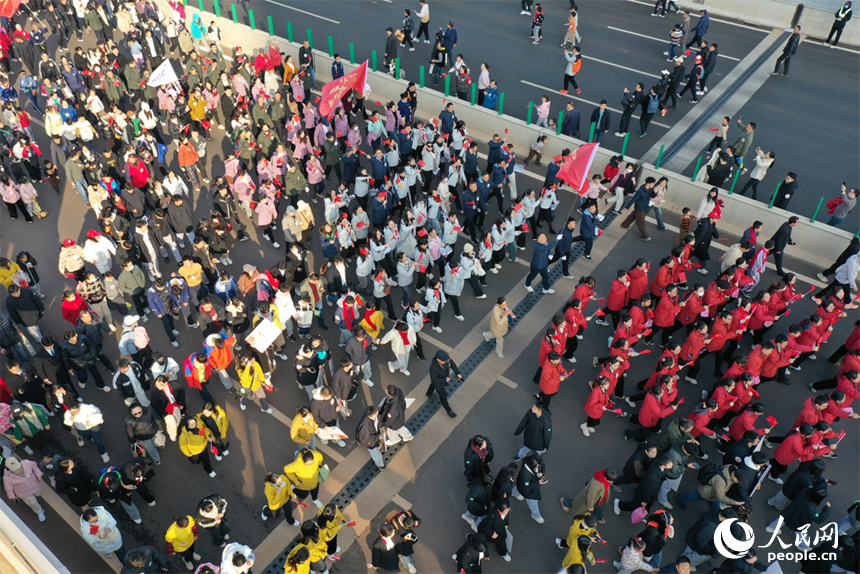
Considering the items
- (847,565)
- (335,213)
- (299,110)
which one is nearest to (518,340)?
(335,213)

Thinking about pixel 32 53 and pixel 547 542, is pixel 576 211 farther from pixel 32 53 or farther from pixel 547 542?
pixel 32 53

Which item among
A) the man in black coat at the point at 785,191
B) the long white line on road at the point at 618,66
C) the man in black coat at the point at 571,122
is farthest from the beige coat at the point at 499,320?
the long white line on road at the point at 618,66

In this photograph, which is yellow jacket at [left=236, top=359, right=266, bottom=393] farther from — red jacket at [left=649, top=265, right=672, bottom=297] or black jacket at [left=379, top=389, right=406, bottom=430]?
red jacket at [left=649, top=265, right=672, bottom=297]

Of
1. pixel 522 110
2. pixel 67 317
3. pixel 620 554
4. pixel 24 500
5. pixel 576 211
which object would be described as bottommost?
pixel 24 500

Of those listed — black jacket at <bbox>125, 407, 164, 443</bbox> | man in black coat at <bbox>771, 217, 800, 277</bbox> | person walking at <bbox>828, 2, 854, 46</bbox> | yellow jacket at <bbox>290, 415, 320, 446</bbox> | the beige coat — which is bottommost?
black jacket at <bbox>125, 407, 164, 443</bbox>

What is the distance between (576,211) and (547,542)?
905 centimetres

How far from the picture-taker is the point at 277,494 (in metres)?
8.71

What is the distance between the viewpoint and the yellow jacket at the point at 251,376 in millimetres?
10352

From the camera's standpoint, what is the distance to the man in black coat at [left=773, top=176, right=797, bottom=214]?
1428 cm

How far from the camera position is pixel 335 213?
548 inches

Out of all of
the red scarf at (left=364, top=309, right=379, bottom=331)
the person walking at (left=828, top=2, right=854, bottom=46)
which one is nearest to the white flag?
the red scarf at (left=364, top=309, right=379, bottom=331)

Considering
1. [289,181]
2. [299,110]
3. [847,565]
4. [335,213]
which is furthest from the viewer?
[299,110]

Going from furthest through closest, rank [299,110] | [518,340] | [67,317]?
[299,110], [518,340], [67,317]

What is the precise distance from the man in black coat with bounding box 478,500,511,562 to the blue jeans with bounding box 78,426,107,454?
6389 millimetres
